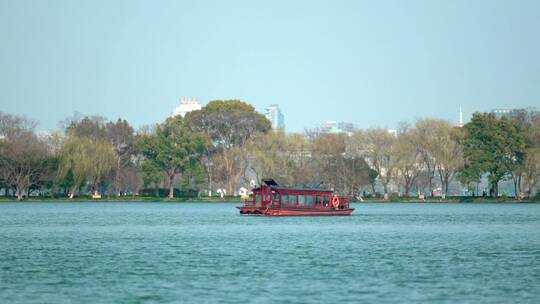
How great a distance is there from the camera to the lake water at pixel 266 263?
3186cm

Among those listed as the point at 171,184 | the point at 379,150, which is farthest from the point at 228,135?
the point at 379,150

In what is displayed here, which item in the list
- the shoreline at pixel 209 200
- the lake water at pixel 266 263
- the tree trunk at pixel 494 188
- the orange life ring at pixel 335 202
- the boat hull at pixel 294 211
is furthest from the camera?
the shoreline at pixel 209 200

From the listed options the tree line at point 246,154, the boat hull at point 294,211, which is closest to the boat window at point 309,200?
the boat hull at point 294,211

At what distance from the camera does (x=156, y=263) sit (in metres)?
41.1

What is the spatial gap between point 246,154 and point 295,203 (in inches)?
1394

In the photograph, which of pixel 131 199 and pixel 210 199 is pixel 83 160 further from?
pixel 210 199

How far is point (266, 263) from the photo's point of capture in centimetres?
4097

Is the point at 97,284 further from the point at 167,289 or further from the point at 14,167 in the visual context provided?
the point at 14,167

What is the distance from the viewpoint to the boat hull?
8725cm

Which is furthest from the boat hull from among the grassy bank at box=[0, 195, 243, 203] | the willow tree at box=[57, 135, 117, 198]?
the grassy bank at box=[0, 195, 243, 203]

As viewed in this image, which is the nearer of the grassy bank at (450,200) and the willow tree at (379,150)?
the willow tree at (379,150)

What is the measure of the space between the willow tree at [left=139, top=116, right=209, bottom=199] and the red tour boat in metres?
34.1

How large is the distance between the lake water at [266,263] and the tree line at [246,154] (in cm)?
4893

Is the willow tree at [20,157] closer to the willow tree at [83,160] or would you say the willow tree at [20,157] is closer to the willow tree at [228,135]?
the willow tree at [83,160]
